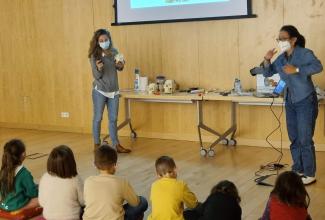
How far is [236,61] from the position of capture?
19.6ft

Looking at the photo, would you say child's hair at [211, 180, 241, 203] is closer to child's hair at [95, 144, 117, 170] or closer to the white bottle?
child's hair at [95, 144, 117, 170]

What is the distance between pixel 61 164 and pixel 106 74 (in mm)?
2723

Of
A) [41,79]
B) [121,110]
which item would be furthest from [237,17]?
[41,79]

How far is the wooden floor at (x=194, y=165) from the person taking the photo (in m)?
4.15

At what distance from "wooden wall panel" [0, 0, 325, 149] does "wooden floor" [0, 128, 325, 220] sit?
36cm

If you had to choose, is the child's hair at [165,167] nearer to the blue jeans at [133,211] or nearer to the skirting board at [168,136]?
the blue jeans at [133,211]

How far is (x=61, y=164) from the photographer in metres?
3.15

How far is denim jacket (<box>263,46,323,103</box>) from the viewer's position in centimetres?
412

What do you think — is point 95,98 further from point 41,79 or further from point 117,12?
point 41,79

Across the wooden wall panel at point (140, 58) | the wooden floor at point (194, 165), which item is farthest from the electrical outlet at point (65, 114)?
the wooden floor at point (194, 165)

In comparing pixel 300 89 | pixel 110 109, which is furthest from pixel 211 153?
pixel 300 89

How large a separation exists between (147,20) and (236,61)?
1.37 m

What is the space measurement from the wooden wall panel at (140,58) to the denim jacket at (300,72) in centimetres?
135

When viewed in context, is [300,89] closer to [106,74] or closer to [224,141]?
[224,141]
